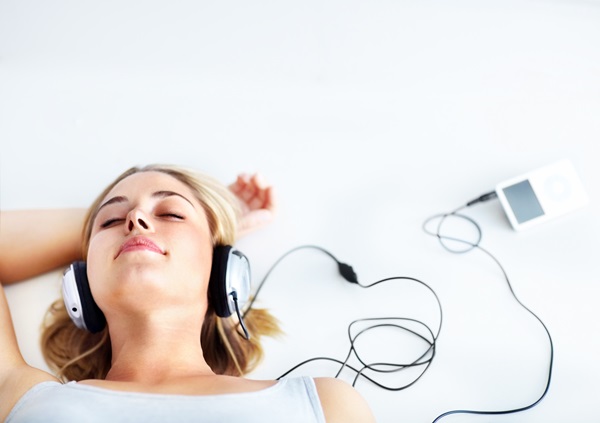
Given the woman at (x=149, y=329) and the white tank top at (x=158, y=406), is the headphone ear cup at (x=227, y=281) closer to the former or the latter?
the woman at (x=149, y=329)

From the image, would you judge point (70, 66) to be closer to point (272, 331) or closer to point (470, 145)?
point (272, 331)

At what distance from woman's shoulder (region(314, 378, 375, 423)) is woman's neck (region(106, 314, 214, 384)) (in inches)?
9.1

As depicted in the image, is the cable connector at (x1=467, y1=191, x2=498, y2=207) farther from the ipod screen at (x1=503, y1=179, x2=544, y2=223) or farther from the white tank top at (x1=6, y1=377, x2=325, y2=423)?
the white tank top at (x1=6, y1=377, x2=325, y2=423)

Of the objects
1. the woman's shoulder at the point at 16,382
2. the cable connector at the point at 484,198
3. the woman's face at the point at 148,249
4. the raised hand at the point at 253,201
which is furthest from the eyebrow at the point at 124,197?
the cable connector at the point at 484,198

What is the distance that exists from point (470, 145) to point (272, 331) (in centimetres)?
70

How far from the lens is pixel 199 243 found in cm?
111

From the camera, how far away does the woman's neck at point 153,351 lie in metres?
1.06

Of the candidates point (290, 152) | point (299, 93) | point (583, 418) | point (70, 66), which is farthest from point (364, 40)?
Result: point (583, 418)

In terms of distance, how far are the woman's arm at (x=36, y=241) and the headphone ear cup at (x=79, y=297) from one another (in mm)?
169

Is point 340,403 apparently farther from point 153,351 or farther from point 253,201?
point 253,201

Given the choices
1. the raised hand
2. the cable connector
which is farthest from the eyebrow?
the cable connector

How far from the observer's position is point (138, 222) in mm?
1062

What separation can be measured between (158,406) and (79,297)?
0.30 m

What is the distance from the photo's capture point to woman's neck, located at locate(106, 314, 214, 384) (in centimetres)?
106
